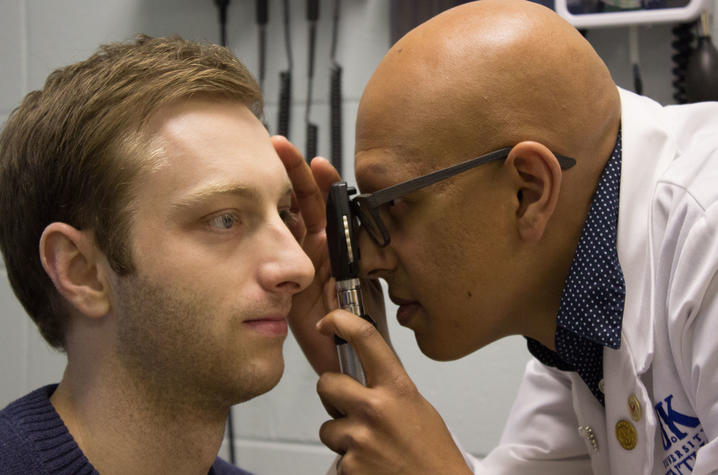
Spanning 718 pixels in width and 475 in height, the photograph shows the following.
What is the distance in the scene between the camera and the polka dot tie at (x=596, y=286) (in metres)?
1.17

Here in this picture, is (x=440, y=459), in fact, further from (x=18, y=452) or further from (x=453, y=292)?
(x=18, y=452)

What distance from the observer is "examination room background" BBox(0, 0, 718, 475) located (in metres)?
1.91

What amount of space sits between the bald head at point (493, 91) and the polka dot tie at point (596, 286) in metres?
0.07

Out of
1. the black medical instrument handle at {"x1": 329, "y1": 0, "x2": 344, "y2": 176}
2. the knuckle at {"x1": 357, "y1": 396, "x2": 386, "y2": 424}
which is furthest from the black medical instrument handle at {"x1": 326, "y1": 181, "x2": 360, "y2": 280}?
the black medical instrument handle at {"x1": 329, "y1": 0, "x2": 344, "y2": 176}

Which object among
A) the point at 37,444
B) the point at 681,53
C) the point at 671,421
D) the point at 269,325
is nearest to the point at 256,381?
the point at 269,325

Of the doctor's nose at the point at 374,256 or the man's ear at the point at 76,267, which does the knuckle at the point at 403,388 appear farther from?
the man's ear at the point at 76,267

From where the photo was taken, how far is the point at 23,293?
4.06 feet

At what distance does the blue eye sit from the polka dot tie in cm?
56

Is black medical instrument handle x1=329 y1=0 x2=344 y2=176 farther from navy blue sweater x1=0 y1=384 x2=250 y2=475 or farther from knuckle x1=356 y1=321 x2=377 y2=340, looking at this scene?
navy blue sweater x1=0 y1=384 x2=250 y2=475

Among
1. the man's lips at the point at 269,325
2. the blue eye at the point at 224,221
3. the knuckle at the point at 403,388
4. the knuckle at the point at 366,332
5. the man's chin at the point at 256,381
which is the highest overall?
the blue eye at the point at 224,221

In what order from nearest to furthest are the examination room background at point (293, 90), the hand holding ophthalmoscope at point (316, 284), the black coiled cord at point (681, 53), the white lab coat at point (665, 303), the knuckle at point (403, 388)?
the white lab coat at point (665, 303)
the knuckle at point (403, 388)
the hand holding ophthalmoscope at point (316, 284)
the black coiled cord at point (681, 53)
the examination room background at point (293, 90)

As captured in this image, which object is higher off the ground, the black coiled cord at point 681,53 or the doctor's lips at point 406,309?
the black coiled cord at point 681,53

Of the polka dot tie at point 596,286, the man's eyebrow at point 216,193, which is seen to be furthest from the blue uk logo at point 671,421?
the man's eyebrow at point 216,193

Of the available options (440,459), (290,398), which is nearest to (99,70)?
(440,459)
